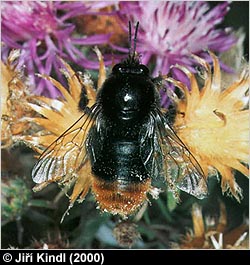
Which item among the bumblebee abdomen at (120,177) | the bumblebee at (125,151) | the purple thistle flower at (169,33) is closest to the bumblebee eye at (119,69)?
the bumblebee at (125,151)

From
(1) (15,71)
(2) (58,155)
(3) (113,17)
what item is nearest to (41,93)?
(1) (15,71)

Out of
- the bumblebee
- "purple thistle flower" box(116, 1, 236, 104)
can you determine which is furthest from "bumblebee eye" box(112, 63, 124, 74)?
"purple thistle flower" box(116, 1, 236, 104)

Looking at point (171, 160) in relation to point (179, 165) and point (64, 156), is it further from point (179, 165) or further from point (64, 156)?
point (64, 156)

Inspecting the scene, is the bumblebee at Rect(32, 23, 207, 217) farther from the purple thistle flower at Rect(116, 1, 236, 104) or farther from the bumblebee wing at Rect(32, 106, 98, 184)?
the purple thistle flower at Rect(116, 1, 236, 104)

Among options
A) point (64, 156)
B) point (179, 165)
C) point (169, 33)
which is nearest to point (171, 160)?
point (179, 165)

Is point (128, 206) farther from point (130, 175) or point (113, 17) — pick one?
point (113, 17)

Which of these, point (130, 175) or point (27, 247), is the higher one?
point (130, 175)

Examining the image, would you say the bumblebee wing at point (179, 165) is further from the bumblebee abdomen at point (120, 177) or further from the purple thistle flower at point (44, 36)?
the purple thistle flower at point (44, 36)
